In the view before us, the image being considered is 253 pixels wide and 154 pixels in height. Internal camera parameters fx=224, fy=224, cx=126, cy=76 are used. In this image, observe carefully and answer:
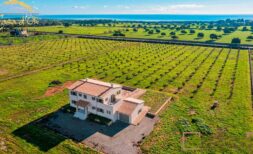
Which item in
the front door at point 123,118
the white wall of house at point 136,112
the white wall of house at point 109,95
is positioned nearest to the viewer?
the white wall of house at point 136,112

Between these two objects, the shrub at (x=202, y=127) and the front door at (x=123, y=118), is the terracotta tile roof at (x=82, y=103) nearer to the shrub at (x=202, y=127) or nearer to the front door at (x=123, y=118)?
the front door at (x=123, y=118)

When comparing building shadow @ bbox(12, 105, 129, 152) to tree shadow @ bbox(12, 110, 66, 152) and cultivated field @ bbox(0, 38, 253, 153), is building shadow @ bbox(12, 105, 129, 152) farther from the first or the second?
cultivated field @ bbox(0, 38, 253, 153)

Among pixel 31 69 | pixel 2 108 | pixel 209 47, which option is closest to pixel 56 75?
pixel 31 69

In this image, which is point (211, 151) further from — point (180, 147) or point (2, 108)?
point (2, 108)

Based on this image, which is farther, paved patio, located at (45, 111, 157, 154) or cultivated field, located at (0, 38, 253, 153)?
cultivated field, located at (0, 38, 253, 153)

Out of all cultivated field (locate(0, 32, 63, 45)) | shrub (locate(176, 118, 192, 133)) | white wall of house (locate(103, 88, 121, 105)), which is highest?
cultivated field (locate(0, 32, 63, 45))

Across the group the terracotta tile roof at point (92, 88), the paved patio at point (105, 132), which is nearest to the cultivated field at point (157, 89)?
the paved patio at point (105, 132)

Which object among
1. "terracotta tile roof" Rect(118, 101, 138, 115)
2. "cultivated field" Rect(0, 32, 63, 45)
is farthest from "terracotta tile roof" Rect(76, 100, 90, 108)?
"cultivated field" Rect(0, 32, 63, 45)

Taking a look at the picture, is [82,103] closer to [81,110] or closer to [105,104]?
[81,110]
